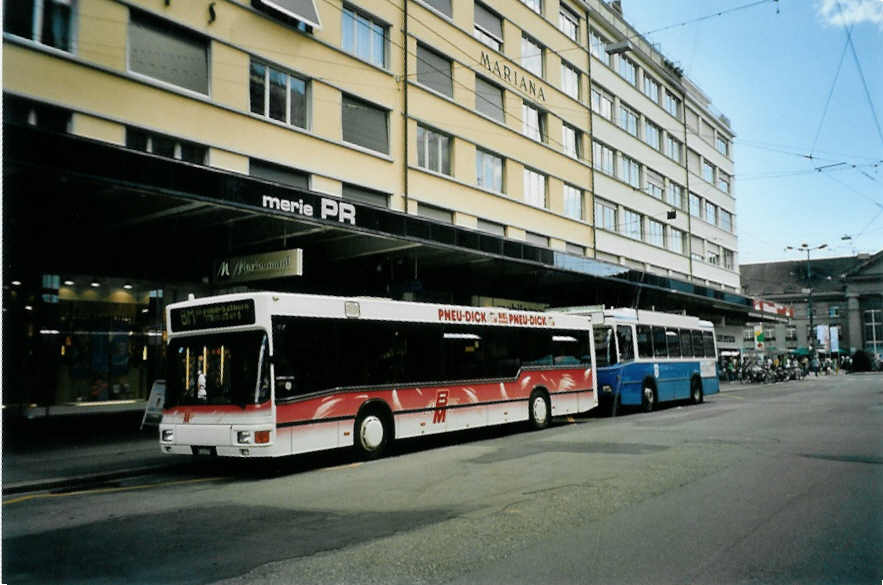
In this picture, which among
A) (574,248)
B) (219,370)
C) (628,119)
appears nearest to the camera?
(219,370)

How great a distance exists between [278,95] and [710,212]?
43416 mm

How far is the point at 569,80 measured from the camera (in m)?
35.0

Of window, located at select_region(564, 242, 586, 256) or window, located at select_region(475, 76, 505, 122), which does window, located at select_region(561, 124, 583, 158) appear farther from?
window, located at select_region(475, 76, 505, 122)

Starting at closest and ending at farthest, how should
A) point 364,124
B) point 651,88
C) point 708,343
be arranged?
point 364,124 → point 708,343 → point 651,88

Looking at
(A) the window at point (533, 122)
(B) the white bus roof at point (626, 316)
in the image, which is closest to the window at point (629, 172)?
(A) the window at point (533, 122)

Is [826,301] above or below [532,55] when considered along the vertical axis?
below

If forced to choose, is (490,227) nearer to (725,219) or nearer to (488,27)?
(488,27)

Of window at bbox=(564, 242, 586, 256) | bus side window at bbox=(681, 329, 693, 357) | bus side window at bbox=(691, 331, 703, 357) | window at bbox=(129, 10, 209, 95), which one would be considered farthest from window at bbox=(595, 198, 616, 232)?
window at bbox=(129, 10, 209, 95)

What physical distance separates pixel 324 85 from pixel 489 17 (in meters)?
11.1

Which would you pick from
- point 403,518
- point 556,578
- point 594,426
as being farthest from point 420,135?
point 556,578

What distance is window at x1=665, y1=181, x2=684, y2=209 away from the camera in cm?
4666

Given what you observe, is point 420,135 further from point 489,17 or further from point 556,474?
point 556,474

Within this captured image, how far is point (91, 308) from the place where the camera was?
1608 centimetres

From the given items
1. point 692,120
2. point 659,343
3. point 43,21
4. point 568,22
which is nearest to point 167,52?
point 43,21
